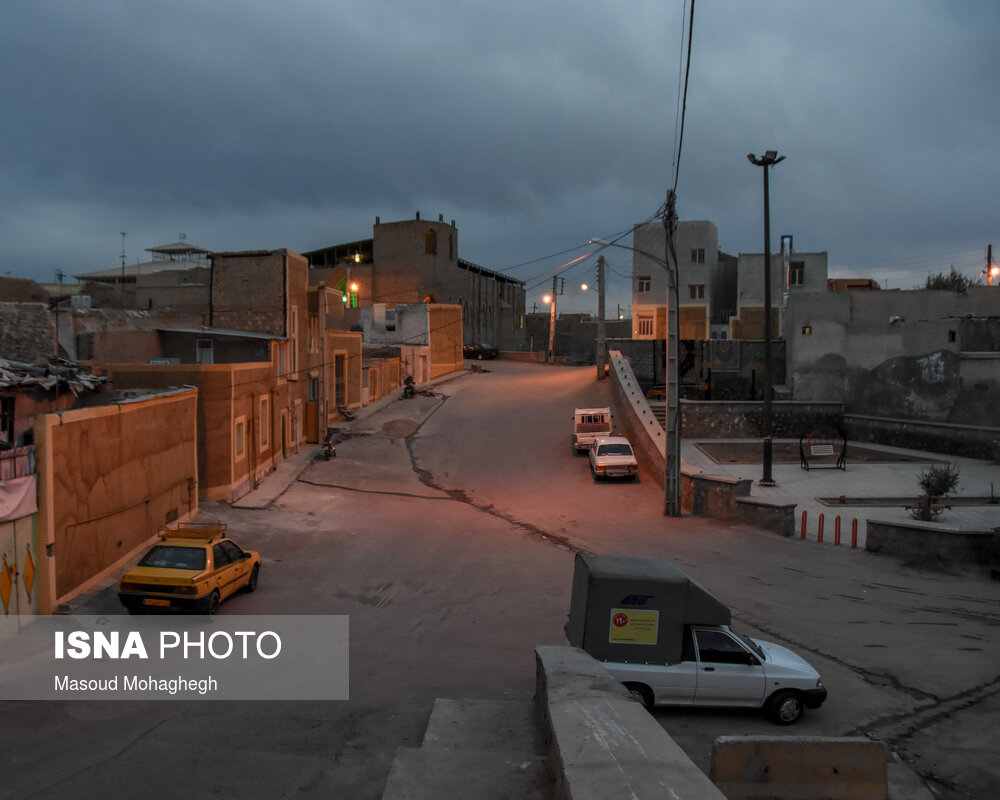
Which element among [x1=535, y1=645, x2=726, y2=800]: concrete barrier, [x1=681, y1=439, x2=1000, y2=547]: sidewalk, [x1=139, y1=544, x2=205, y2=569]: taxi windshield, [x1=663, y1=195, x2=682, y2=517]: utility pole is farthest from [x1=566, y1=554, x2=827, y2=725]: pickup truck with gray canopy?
[x1=663, y1=195, x2=682, y2=517]: utility pole

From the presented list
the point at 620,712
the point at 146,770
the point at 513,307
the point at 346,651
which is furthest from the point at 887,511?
the point at 513,307

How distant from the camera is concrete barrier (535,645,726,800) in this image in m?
4.71

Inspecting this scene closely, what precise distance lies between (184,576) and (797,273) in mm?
57565

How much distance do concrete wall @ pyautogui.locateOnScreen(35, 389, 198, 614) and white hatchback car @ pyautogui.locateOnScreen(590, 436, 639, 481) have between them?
1464 centimetres

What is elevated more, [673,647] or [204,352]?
[204,352]

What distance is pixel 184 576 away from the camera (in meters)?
13.0

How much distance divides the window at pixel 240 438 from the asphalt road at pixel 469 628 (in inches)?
81.2

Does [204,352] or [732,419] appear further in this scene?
[732,419]

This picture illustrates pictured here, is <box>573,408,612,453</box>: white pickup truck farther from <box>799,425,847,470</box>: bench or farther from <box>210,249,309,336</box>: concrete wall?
<box>210,249,309,336</box>: concrete wall

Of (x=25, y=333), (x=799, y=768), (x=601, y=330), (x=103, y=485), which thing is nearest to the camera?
(x=799, y=768)

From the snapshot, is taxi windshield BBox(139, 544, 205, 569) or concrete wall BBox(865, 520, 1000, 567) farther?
concrete wall BBox(865, 520, 1000, 567)

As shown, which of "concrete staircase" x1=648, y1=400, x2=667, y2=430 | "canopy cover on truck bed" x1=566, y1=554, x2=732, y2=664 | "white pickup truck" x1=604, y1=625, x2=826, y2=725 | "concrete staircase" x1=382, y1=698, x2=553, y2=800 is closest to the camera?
"concrete staircase" x1=382, y1=698, x2=553, y2=800

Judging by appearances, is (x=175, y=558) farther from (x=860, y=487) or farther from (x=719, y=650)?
(x=860, y=487)

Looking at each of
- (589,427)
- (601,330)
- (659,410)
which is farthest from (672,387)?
(601,330)
